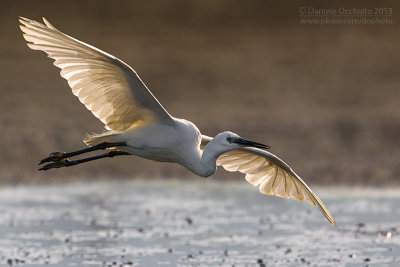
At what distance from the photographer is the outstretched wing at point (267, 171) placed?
1027cm

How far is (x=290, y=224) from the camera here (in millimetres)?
12289

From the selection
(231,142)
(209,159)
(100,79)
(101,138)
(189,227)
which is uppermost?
(100,79)

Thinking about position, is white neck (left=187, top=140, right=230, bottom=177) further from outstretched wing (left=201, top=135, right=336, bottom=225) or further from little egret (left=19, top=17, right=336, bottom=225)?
outstretched wing (left=201, top=135, right=336, bottom=225)

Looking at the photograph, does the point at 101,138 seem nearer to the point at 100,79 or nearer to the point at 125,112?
Answer: the point at 125,112

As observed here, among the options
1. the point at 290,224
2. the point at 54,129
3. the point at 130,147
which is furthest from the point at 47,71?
the point at 130,147

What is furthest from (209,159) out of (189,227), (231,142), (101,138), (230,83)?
(230,83)

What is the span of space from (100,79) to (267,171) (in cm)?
259

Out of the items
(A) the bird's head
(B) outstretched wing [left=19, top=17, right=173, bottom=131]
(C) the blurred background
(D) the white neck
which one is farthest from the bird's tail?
(C) the blurred background

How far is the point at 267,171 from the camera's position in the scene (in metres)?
10.6

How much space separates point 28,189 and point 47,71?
6936 mm

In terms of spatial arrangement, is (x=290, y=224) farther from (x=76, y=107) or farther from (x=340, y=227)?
(x=76, y=107)

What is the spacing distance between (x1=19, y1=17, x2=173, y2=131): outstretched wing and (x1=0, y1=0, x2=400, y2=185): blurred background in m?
6.27

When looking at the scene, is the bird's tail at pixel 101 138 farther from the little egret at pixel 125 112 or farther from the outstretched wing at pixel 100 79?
the outstretched wing at pixel 100 79

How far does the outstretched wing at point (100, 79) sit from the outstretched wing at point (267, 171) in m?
1.13
